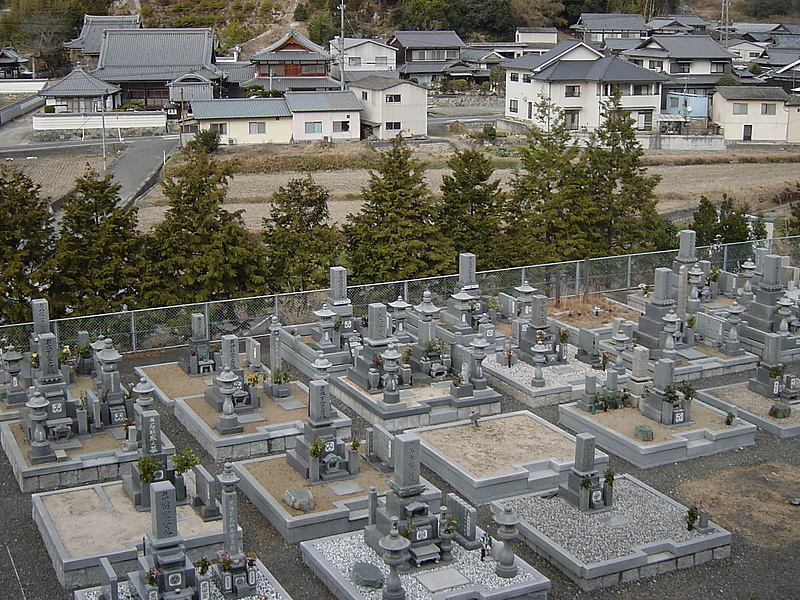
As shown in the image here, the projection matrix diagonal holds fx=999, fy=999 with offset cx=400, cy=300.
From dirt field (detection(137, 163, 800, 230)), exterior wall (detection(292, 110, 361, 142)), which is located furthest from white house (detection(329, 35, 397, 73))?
dirt field (detection(137, 163, 800, 230))

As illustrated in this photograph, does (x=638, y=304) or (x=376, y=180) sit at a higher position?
(x=376, y=180)

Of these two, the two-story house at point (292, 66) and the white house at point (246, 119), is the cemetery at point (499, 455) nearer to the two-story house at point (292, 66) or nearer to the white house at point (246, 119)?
the white house at point (246, 119)

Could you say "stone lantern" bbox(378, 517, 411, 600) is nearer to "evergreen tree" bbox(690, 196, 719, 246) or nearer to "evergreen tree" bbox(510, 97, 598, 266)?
"evergreen tree" bbox(510, 97, 598, 266)

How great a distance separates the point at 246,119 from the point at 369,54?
20.0 m

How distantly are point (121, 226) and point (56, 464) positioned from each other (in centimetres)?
686

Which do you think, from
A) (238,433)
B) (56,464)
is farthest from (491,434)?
(56,464)

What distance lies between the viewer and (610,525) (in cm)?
1248

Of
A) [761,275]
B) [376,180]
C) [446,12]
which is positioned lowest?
[761,275]

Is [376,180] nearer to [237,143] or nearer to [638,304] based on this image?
[638,304]

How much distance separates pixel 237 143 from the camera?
147 ft

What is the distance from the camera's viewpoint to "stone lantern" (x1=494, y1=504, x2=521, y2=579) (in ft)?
36.4

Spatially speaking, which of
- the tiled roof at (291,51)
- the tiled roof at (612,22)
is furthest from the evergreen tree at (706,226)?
the tiled roof at (612,22)

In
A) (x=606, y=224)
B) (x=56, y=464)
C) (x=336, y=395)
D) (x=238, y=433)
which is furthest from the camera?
(x=606, y=224)

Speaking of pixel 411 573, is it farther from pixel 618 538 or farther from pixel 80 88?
pixel 80 88
